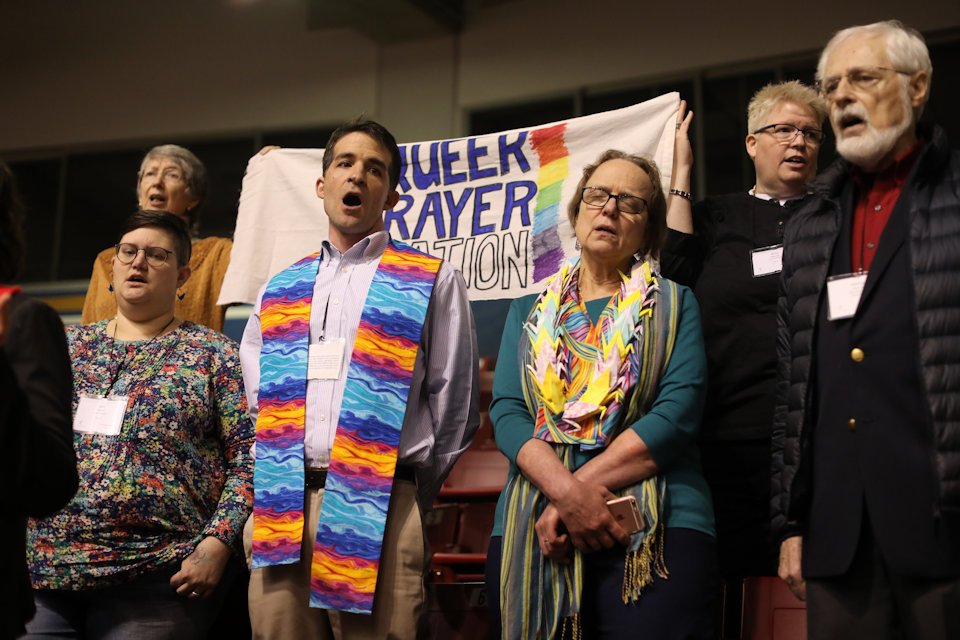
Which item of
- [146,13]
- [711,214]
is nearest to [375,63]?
[146,13]

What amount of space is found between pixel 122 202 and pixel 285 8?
7.92ft

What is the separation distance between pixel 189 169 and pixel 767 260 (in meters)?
1.99

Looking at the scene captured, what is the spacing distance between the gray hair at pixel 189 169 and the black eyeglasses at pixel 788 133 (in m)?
1.90

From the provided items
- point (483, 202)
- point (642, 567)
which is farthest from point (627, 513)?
point (483, 202)

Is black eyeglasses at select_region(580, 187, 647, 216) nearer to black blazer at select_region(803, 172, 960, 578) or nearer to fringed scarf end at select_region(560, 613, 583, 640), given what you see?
black blazer at select_region(803, 172, 960, 578)

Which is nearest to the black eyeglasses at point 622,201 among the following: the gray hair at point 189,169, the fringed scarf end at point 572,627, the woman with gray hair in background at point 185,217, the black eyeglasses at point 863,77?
the black eyeglasses at point 863,77

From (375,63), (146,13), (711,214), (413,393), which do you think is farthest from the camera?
(146,13)

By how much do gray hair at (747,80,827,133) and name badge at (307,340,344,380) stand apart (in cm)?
136

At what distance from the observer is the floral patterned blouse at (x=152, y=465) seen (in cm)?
238

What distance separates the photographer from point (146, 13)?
28.9ft

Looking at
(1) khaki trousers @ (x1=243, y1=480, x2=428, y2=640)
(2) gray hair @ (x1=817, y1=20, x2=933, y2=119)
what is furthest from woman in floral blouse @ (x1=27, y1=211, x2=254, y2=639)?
(2) gray hair @ (x1=817, y1=20, x2=933, y2=119)

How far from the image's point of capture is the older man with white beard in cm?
171

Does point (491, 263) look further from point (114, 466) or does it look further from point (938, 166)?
point (938, 166)

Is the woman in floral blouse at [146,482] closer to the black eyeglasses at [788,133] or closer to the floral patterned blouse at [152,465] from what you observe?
the floral patterned blouse at [152,465]
